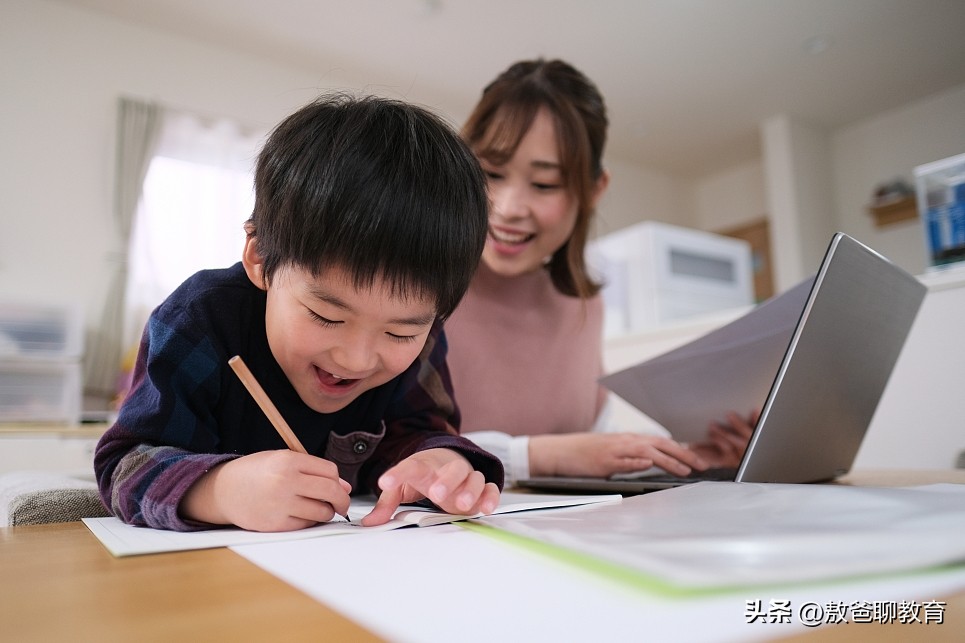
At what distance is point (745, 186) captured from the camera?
5.50 m

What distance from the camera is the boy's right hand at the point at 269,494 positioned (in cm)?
47

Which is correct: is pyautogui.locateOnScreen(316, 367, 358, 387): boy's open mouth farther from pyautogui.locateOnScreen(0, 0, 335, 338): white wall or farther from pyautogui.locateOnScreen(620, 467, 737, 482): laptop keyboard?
pyautogui.locateOnScreen(0, 0, 335, 338): white wall

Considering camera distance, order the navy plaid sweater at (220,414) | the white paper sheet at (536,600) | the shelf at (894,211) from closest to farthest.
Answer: the white paper sheet at (536,600) < the navy plaid sweater at (220,414) < the shelf at (894,211)

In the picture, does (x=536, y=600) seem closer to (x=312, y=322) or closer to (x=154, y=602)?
(x=154, y=602)

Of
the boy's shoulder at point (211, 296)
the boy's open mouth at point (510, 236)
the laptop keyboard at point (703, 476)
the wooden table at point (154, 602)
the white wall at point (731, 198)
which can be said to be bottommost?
the laptop keyboard at point (703, 476)

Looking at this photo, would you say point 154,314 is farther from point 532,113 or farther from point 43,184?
point 43,184

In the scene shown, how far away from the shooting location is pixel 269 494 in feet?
1.54

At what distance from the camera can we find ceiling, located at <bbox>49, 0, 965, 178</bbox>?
3.40 metres

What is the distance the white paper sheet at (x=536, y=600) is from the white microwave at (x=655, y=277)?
9.22 ft

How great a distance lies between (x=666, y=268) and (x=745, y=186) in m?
2.62

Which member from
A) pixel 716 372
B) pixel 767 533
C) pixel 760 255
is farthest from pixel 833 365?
pixel 760 255

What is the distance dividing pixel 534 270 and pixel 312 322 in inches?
31.3

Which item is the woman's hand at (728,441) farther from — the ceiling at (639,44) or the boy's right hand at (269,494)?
the ceiling at (639,44)

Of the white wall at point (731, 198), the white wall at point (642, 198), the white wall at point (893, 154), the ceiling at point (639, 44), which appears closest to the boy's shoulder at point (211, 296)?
the ceiling at point (639, 44)
